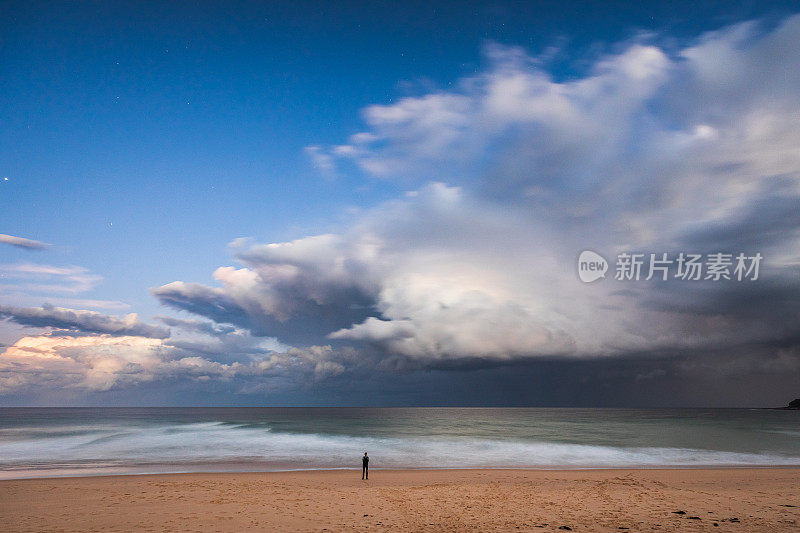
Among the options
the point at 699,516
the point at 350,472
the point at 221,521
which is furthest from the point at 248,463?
the point at 699,516

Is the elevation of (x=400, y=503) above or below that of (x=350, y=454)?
above

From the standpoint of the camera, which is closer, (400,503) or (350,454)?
(400,503)

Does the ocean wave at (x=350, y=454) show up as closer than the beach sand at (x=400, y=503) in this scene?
No

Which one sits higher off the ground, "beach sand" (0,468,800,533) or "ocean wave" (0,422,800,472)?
"beach sand" (0,468,800,533)

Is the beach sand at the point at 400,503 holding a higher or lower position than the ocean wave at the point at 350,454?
higher

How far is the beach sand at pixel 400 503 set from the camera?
13.8 meters

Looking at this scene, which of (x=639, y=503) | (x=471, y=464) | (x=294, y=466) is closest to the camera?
(x=639, y=503)

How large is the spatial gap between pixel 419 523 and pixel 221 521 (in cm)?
610

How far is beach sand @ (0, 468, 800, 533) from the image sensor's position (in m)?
13.8

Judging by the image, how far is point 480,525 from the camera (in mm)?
13648

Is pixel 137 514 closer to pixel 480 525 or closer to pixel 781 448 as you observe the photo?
pixel 480 525

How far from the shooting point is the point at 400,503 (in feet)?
54.1

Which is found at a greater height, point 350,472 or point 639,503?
point 639,503

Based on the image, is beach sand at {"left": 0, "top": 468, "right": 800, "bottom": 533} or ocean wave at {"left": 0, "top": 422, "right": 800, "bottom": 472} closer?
beach sand at {"left": 0, "top": 468, "right": 800, "bottom": 533}
